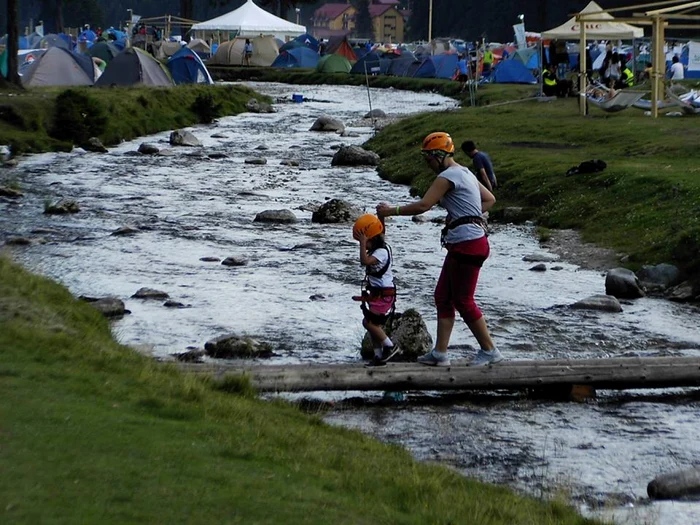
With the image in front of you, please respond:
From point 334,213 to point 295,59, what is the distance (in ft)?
230

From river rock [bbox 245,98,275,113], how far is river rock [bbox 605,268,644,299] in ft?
128

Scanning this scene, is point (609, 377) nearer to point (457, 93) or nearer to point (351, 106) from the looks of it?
point (351, 106)

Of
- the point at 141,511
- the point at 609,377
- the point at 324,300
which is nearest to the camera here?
the point at 141,511

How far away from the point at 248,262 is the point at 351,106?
4001 cm

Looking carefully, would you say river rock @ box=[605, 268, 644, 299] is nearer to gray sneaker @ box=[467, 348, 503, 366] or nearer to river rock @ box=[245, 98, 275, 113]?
gray sneaker @ box=[467, 348, 503, 366]

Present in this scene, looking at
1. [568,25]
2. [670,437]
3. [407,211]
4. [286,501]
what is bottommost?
[670,437]

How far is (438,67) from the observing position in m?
77.6

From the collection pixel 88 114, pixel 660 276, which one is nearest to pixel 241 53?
pixel 88 114

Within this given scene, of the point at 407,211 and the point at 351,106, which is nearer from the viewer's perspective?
the point at 407,211

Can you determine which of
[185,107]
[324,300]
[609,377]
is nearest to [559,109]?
[185,107]

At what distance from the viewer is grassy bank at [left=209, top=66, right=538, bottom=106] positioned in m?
61.7

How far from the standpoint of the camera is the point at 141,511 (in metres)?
6.10

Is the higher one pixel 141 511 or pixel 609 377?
pixel 141 511

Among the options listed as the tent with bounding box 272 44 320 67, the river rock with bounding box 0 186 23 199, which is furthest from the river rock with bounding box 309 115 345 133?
the tent with bounding box 272 44 320 67
